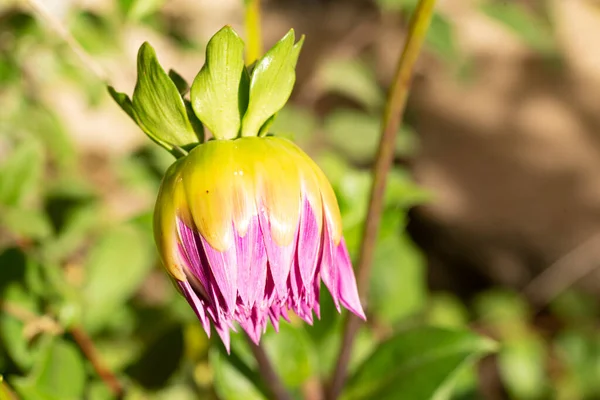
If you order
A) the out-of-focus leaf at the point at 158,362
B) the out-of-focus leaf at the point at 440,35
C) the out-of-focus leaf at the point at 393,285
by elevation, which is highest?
the out-of-focus leaf at the point at 440,35

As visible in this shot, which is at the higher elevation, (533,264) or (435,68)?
(435,68)

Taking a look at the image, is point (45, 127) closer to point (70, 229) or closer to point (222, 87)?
point (70, 229)

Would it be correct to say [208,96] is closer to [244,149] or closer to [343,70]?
[244,149]

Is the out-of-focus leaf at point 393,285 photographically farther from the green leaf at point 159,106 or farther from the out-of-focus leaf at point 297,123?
the green leaf at point 159,106

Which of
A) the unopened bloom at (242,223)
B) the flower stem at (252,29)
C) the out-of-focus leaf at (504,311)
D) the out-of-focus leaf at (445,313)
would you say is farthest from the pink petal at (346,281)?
the out-of-focus leaf at (504,311)

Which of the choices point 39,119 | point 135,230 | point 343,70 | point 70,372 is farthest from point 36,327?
point 343,70

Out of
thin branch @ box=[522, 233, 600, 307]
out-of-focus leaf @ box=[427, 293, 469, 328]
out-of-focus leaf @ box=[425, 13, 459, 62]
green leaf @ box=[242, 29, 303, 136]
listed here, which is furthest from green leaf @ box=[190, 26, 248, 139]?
thin branch @ box=[522, 233, 600, 307]
